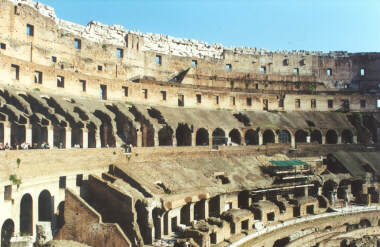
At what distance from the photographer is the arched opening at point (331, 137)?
42.6 m

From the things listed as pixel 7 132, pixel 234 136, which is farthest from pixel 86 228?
pixel 234 136

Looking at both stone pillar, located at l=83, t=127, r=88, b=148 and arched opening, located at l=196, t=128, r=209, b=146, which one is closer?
stone pillar, located at l=83, t=127, r=88, b=148

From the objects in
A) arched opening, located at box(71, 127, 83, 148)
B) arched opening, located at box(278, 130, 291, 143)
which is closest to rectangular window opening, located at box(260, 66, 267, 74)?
arched opening, located at box(278, 130, 291, 143)

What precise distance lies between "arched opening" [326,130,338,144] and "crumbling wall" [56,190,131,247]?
111 ft

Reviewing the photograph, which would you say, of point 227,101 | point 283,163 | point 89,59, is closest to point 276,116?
point 227,101

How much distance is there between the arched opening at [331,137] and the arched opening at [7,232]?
37188 mm

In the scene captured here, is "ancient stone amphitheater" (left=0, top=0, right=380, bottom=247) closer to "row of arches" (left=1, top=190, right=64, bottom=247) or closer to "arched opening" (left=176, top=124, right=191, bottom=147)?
"row of arches" (left=1, top=190, right=64, bottom=247)

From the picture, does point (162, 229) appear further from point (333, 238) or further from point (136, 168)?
point (333, 238)

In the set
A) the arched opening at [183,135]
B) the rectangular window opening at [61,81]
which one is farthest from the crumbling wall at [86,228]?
the arched opening at [183,135]

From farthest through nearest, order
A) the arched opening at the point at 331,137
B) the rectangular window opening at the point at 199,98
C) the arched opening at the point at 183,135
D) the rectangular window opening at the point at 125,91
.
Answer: the arched opening at the point at 331,137
the rectangular window opening at the point at 199,98
the rectangular window opening at the point at 125,91
the arched opening at the point at 183,135

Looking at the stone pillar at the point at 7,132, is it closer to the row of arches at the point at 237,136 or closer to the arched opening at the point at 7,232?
the arched opening at the point at 7,232

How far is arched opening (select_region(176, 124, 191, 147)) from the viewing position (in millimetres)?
33922

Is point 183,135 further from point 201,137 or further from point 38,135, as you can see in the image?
point 38,135

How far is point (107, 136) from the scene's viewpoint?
29000 mm
